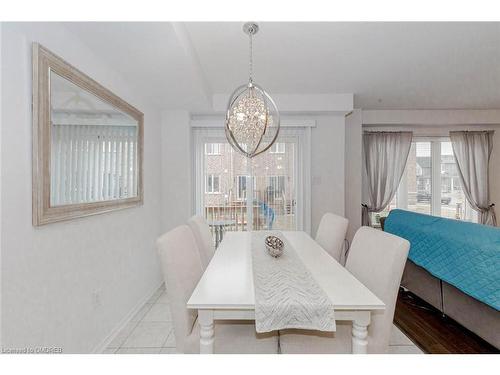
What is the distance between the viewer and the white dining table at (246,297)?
3.52 feet

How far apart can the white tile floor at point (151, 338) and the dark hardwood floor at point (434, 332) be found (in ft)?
0.34

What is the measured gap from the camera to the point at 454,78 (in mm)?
2920

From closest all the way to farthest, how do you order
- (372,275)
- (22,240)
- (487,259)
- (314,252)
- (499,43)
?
(22,240)
(372,275)
(487,259)
(314,252)
(499,43)

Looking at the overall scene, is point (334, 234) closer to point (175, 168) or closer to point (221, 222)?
point (221, 222)

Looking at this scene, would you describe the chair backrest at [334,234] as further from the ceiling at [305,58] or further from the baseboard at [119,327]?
the baseboard at [119,327]

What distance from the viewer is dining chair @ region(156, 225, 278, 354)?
1.24 meters

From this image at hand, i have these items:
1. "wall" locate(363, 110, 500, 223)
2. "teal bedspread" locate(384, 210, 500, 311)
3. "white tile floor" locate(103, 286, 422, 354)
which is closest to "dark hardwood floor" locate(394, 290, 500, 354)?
"white tile floor" locate(103, 286, 422, 354)

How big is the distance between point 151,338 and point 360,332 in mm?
1647

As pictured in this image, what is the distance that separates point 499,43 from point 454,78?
0.78 m

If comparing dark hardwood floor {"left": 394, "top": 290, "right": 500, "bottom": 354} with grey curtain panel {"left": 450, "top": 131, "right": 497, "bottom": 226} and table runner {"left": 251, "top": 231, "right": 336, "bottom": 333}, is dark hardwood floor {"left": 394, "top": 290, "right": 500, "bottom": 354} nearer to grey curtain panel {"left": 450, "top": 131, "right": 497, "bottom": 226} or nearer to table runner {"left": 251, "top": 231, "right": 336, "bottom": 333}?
table runner {"left": 251, "top": 231, "right": 336, "bottom": 333}

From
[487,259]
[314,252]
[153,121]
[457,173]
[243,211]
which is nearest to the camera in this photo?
[487,259]

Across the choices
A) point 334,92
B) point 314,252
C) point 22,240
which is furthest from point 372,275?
point 334,92

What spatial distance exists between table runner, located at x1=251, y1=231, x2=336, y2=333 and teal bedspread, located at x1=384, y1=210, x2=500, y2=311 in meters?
1.30
